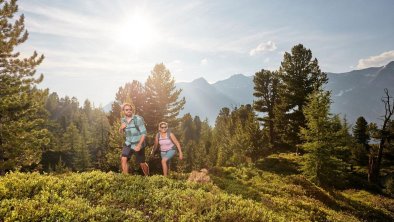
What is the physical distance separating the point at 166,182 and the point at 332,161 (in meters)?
19.9

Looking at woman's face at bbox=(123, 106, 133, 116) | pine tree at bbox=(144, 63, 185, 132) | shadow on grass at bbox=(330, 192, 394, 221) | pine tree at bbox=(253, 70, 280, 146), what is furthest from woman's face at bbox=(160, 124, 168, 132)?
pine tree at bbox=(253, 70, 280, 146)

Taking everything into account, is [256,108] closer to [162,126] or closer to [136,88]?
[136,88]

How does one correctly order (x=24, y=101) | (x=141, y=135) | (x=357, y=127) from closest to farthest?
1. (x=141, y=135)
2. (x=24, y=101)
3. (x=357, y=127)

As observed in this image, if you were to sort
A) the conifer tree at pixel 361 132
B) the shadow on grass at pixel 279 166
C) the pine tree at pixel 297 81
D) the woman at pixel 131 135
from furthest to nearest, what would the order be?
1. the conifer tree at pixel 361 132
2. the pine tree at pixel 297 81
3. the shadow on grass at pixel 279 166
4. the woman at pixel 131 135

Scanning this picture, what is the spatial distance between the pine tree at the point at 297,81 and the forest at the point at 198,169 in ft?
0.42

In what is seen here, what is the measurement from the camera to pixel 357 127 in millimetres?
64125

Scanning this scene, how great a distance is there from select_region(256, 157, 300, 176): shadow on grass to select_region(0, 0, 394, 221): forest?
130 millimetres

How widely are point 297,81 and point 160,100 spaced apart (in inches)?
703

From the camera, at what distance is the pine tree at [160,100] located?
111 ft

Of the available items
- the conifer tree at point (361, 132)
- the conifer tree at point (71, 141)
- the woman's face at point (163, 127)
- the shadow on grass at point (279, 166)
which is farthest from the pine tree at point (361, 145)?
the conifer tree at point (71, 141)

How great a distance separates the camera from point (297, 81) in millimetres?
37844

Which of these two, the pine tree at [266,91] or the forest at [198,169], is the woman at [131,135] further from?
the pine tree at [266,91]

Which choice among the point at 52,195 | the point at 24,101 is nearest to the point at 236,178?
the point at 52,195

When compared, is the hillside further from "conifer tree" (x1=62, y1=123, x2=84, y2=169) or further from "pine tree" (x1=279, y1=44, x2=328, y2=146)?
"conifer tree" (x1=62, y1=123, x2=84, y2=169)
